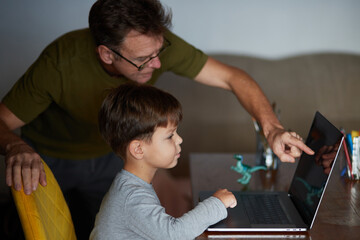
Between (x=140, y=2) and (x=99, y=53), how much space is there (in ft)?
0.79

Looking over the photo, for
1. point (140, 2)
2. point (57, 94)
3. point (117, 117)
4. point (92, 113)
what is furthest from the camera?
point (92, 113)

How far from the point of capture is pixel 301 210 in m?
1.44

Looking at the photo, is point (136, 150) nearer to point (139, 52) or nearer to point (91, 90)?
point (139, 52)

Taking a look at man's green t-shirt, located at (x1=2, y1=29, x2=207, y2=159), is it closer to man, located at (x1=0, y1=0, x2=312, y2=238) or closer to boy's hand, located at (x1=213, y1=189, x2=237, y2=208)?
A: man, located at (x1=0, y1=0, x2=312, y2=238)

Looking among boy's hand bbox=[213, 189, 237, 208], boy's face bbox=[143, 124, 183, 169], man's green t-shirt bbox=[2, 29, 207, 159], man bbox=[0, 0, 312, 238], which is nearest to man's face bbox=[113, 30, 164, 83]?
man bbox=[0, 0, 312, 238]

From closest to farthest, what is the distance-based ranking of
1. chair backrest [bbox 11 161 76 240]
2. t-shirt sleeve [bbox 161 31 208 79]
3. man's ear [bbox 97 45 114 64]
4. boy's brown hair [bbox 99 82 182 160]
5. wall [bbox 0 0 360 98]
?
chair backrest [bbox 11 161 76 240], boy's brown hair [bbox 99 82 182 160], man's ear [bbox 97 45 114 64], t-shirt sleeve [bbox 161 31 208 79], wall [bbox 0 0 360 98]

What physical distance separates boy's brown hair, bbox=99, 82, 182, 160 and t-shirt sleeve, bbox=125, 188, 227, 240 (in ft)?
0.61

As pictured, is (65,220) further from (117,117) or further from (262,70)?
(262,70)

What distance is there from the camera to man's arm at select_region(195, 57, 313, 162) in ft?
5.03

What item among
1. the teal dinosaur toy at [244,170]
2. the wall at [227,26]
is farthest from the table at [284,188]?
the wall at [227,26]

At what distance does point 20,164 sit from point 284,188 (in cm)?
92

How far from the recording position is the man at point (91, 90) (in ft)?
5.23

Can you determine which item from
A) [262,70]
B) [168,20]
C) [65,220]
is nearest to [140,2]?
[168,20]

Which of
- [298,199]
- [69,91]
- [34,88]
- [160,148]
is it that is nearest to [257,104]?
[298,199]
